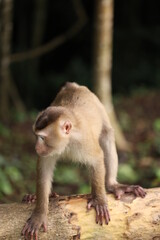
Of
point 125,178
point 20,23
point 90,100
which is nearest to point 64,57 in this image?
point 20,23

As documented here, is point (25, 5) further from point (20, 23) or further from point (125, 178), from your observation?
point (125, 178)

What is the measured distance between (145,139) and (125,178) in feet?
7.59

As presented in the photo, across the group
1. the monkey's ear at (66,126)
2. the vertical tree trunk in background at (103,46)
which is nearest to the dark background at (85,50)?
the vertical tree trunk in background at (103,46)

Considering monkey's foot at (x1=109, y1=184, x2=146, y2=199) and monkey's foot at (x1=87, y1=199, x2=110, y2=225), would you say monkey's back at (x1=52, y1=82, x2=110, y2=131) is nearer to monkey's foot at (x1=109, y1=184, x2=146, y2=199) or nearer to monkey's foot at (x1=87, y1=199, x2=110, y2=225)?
monkey's foot at (x1=109, y1=184, x2=146, y2=199)

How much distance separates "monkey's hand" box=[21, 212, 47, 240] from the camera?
14.0 feet

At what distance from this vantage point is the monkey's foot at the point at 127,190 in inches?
180

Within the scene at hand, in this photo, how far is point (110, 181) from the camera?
533cm

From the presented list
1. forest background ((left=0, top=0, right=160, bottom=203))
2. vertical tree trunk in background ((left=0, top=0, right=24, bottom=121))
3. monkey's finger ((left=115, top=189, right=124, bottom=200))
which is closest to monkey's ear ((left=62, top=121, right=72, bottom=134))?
monkey's finger ((left=115, top=189, right=124, bottom=200))

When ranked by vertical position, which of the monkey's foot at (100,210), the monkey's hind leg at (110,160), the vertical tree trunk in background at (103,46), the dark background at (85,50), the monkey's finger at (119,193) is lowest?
the monkey's foot at (100,210)

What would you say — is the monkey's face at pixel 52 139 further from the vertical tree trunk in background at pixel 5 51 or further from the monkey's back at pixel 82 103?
the vertical tree trunk in background at pixel 5 51

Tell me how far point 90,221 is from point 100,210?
14 centimetres

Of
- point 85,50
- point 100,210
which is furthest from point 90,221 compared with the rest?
point 85,50

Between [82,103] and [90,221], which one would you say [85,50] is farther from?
[90,221]

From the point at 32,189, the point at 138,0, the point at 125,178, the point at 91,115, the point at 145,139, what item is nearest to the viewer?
the point at 91,115
